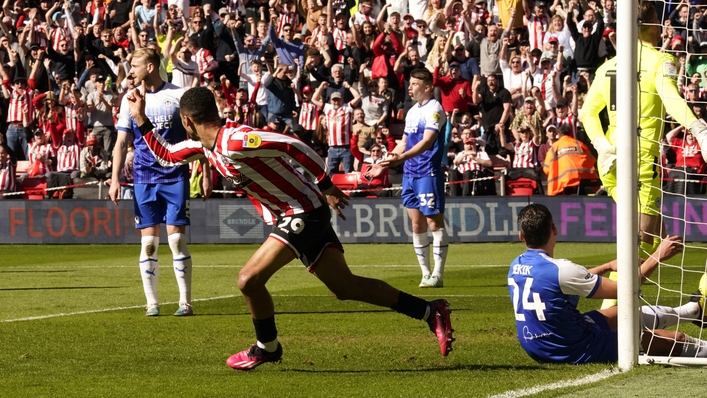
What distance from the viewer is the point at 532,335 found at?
771cm

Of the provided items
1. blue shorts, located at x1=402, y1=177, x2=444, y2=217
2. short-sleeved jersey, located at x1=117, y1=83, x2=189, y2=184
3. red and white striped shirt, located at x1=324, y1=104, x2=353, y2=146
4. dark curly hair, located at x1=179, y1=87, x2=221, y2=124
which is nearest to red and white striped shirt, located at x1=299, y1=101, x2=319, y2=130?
red and white striped shirt, located at x1=324, y1=104, x2=353, y2=146

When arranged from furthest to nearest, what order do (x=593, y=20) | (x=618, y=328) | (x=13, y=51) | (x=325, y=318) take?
(x=13, y=51)
(x=593, y=20)
(x=325, y=318)
(x=618, y=328)

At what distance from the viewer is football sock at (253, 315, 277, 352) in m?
8.23

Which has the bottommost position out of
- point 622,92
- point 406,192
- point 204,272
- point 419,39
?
point 204,272

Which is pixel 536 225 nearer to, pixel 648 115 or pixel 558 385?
pixel 558 385

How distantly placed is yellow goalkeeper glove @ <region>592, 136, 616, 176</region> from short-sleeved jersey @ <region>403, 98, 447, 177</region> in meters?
5.31

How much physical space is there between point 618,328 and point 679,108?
199 centimetres

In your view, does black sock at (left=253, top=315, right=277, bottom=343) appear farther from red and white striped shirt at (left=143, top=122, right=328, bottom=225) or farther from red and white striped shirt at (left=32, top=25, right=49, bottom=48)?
red and white striped shirt at (left=32, top=25, right=49, bottom=48)

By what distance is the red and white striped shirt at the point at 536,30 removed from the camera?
25.5 metres

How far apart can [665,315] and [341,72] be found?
18.6m

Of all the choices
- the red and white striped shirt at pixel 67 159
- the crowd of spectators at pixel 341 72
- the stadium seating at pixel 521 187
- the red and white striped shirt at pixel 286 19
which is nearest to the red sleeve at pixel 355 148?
the crowd of spectators at pixel 341 72

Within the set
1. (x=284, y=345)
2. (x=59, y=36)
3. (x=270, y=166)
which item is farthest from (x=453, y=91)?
(x=270, y=166)

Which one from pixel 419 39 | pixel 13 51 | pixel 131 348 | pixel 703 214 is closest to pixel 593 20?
pixel 419 39

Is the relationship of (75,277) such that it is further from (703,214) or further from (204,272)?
(703,214)
